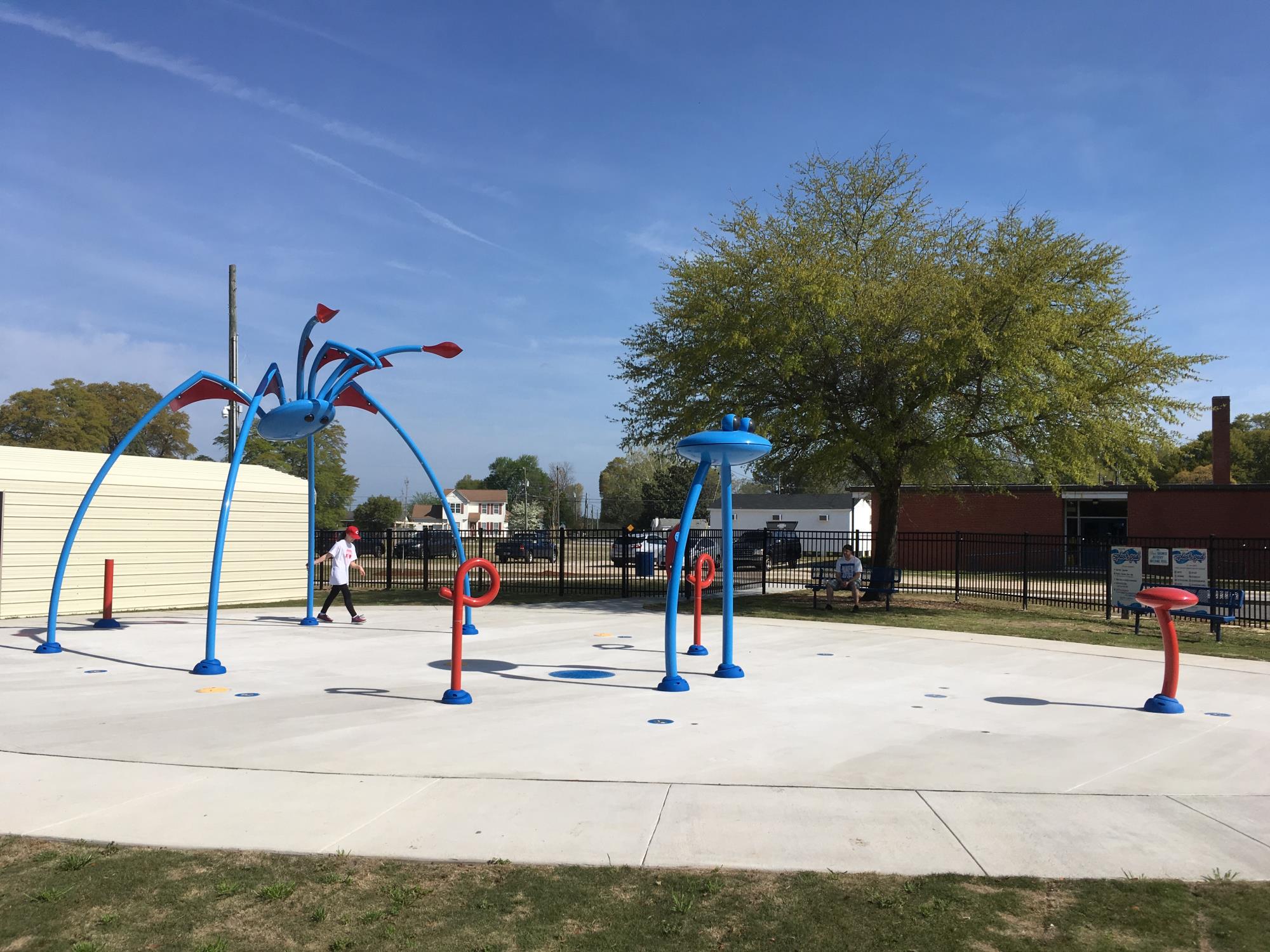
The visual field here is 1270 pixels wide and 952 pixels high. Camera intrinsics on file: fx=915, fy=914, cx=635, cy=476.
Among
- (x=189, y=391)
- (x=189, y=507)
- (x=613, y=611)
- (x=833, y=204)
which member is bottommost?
(x=613, y=611)

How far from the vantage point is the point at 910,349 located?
58.0 ft

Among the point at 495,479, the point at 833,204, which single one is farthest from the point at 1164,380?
the point at 495,479

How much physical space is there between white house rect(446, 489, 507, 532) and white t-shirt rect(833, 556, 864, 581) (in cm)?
10208

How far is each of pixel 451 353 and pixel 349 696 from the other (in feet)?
19.2

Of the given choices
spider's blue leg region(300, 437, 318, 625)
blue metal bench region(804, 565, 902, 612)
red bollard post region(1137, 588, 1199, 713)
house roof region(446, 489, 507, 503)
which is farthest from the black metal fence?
house roof region(446, 489, 507, 503)

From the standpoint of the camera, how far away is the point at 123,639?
13.2 m

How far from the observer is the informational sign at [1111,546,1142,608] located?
17016mm

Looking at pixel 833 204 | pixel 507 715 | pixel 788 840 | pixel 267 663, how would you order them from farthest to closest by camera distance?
pixel 833 204 → pixel 267 663 → pixel 507 715 → pixel 788 840

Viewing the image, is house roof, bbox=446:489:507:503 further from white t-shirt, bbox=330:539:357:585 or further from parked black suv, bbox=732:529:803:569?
white t-shirt, bbox=330:539:357:585

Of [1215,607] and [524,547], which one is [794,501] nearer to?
[524,547]

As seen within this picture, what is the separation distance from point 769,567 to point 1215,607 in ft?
69.9

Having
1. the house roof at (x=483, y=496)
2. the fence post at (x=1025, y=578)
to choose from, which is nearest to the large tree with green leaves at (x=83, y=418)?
the fence post at (x=1025, y=578)

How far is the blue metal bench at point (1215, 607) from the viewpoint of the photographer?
1483 cm

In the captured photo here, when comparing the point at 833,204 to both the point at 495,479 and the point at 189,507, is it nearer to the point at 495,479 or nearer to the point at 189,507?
the point at 189,507
